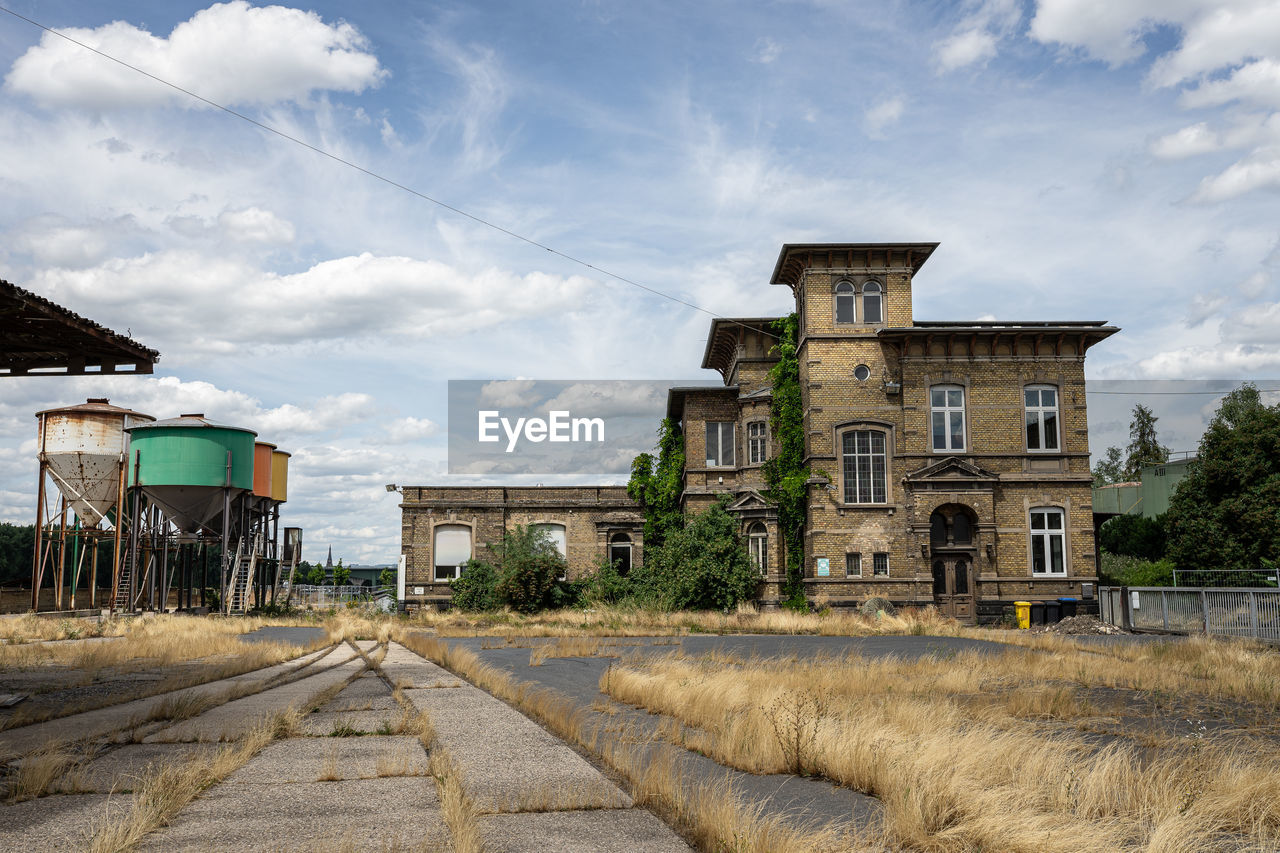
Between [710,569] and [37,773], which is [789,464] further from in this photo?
[37,773]

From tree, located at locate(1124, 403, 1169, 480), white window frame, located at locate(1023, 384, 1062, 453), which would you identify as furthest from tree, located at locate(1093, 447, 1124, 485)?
white window frame, located at locate(1023, 384, 1062, 453)

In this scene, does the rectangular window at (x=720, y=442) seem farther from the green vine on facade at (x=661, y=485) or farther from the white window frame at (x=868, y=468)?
the white window frame at (x=868, y=468)

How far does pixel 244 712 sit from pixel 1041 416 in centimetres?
2723

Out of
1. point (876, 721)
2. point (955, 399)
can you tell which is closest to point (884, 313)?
point (955, 399)

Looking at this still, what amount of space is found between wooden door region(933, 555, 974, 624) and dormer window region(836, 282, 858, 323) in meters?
8.15

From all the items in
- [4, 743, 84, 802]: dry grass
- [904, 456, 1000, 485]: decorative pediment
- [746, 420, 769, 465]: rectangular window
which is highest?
[746, 420, 769, 465]: rectangular window

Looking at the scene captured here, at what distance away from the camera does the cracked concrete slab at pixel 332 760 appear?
7172 mm

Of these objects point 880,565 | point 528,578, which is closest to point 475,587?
point 528,578

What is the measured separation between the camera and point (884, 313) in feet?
104

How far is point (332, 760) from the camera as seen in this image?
747 cm

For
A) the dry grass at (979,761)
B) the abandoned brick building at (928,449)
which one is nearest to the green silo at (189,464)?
the abandoned brick building at (928,449)

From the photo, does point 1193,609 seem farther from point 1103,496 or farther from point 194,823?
point 1103,496

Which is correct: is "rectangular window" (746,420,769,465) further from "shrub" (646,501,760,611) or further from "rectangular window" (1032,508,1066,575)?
"rectangular window" (1032,508,1066,575)

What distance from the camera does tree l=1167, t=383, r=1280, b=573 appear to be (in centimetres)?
3194
